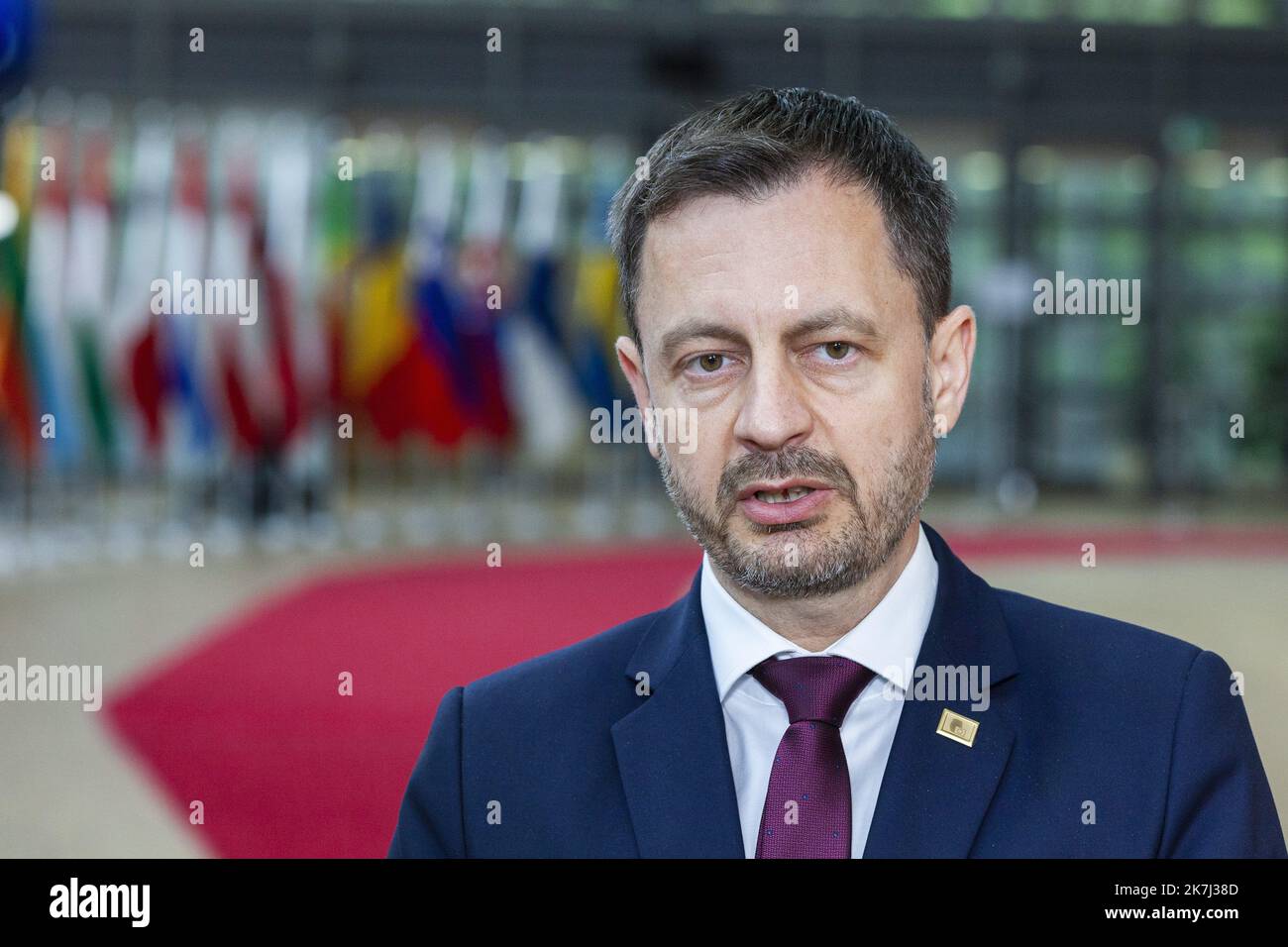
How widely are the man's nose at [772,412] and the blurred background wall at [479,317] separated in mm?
4151

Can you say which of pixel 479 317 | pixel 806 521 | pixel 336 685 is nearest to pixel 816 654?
pixel 806 521

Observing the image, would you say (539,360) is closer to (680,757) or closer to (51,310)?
(51,310)

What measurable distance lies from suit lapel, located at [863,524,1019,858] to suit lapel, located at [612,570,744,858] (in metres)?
0.16

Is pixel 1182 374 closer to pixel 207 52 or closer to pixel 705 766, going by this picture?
pixel 207 52

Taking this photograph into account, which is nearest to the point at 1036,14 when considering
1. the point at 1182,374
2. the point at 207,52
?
the point at 1182,374

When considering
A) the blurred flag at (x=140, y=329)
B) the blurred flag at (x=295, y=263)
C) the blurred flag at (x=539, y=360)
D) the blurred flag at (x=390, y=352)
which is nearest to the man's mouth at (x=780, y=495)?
the blurred flag at (x=295, y=263)

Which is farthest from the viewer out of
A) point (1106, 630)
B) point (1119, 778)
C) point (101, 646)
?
point (101, 646)

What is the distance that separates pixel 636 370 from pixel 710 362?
0.17 metres

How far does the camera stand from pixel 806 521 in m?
1.46

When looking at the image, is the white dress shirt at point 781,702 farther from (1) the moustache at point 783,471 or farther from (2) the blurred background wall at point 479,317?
(2) the blurred background wall at point 479,317

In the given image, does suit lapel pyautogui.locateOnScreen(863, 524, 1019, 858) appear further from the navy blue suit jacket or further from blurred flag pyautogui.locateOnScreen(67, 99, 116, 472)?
blurred flag pyautogui.locateOnScreen(67, 99, 116, 472)

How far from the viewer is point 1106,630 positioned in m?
1.54
